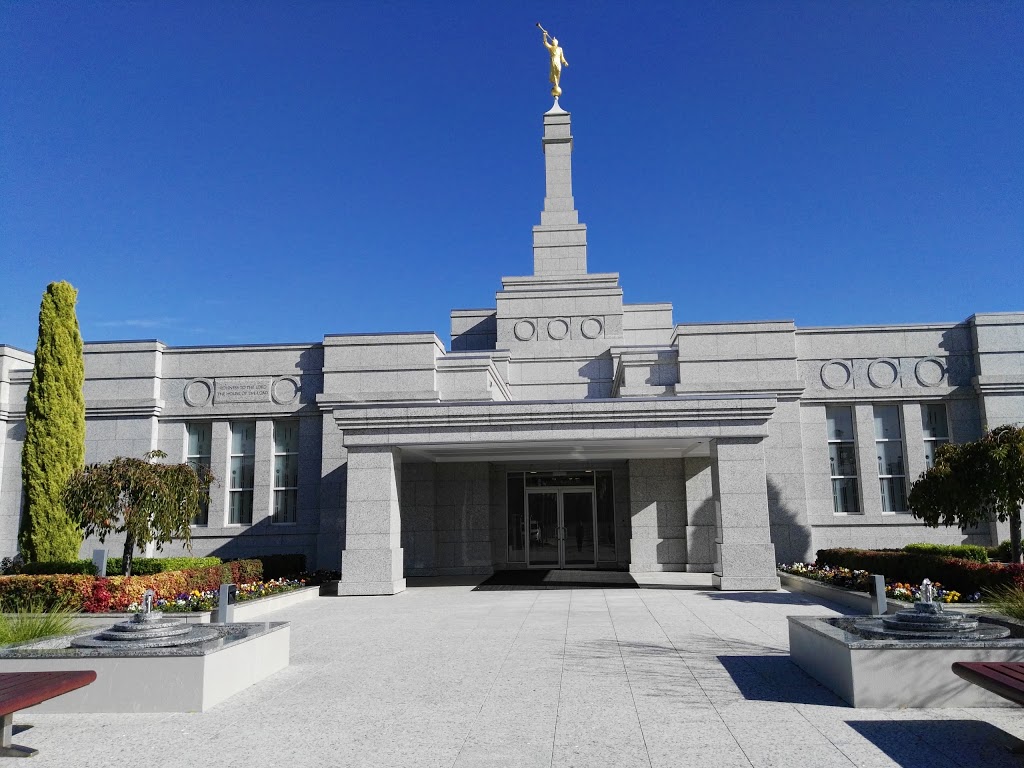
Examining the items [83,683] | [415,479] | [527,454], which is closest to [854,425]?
[527,454]

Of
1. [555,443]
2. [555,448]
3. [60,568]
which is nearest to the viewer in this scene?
[60,568]

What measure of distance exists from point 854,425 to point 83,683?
20.5 metres

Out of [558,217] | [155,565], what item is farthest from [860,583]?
[558,217]

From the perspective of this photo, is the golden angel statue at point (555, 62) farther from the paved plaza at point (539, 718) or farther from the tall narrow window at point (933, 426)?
the paved plaza at point (539, 718)

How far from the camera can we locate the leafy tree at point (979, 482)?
1420 cm

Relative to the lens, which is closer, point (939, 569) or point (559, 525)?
point (939, 569)

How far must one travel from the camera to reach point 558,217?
1204 inches

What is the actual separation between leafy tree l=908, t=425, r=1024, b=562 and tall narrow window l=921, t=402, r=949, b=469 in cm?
698

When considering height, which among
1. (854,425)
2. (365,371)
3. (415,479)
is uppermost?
(365,371)

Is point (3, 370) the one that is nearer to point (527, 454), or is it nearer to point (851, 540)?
point (527, 454)

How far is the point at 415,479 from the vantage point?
72.8 feet

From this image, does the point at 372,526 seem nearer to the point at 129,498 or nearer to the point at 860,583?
the point at 129,498

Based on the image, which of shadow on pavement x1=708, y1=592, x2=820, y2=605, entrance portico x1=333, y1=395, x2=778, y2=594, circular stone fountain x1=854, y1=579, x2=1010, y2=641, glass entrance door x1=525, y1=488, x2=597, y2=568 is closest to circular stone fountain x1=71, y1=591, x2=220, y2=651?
circular stone fountain x1=854, y1=579, x2=1010, y2=641

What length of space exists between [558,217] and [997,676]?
1026 inches
